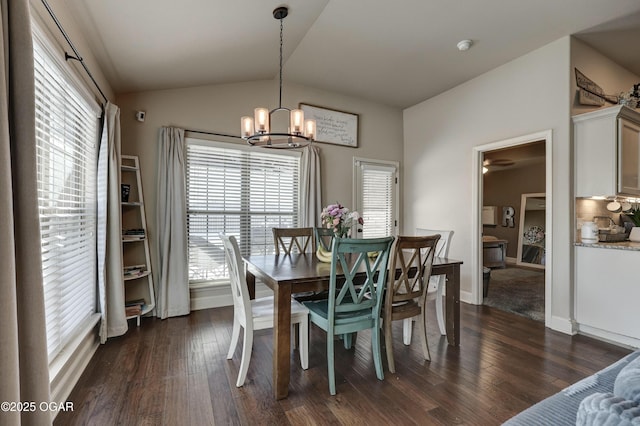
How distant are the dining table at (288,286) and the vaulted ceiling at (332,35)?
2.02 m

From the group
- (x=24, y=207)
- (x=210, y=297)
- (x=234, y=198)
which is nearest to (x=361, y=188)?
(x=234, y=198)

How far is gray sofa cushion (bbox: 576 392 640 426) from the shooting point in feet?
1.99

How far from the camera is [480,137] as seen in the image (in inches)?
152

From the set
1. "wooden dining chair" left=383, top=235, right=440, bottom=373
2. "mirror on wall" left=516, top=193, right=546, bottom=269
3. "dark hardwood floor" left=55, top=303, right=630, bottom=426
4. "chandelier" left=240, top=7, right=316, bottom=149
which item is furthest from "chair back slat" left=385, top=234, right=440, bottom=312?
"mirror on wall" left=516, top=193, right=546, bottom=269

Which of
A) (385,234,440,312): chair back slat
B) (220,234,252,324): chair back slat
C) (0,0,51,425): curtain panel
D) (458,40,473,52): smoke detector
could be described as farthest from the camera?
(458,40,473,52): smoke detector

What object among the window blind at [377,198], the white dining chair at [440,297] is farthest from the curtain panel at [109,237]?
the window blind at [377,198]

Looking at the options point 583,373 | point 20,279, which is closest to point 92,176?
point 20,279

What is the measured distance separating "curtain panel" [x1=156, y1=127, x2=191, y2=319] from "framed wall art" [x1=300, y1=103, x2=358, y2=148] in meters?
1.84

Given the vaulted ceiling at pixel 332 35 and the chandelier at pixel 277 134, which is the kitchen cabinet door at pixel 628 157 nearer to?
the vaulted ceiling at pixel 332 35

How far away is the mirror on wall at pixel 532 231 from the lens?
251 inches

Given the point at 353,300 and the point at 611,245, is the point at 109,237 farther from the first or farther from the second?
the point at 611,245

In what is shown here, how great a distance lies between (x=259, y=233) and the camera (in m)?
4.05

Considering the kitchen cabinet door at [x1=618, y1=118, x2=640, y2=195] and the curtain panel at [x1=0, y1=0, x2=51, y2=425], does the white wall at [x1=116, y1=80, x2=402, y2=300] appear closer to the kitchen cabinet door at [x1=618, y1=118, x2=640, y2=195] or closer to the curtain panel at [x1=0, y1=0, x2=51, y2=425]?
the curtain panel at [x1=0, y1=0, x2=51, y2=425]

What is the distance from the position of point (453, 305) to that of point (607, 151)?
212cm
